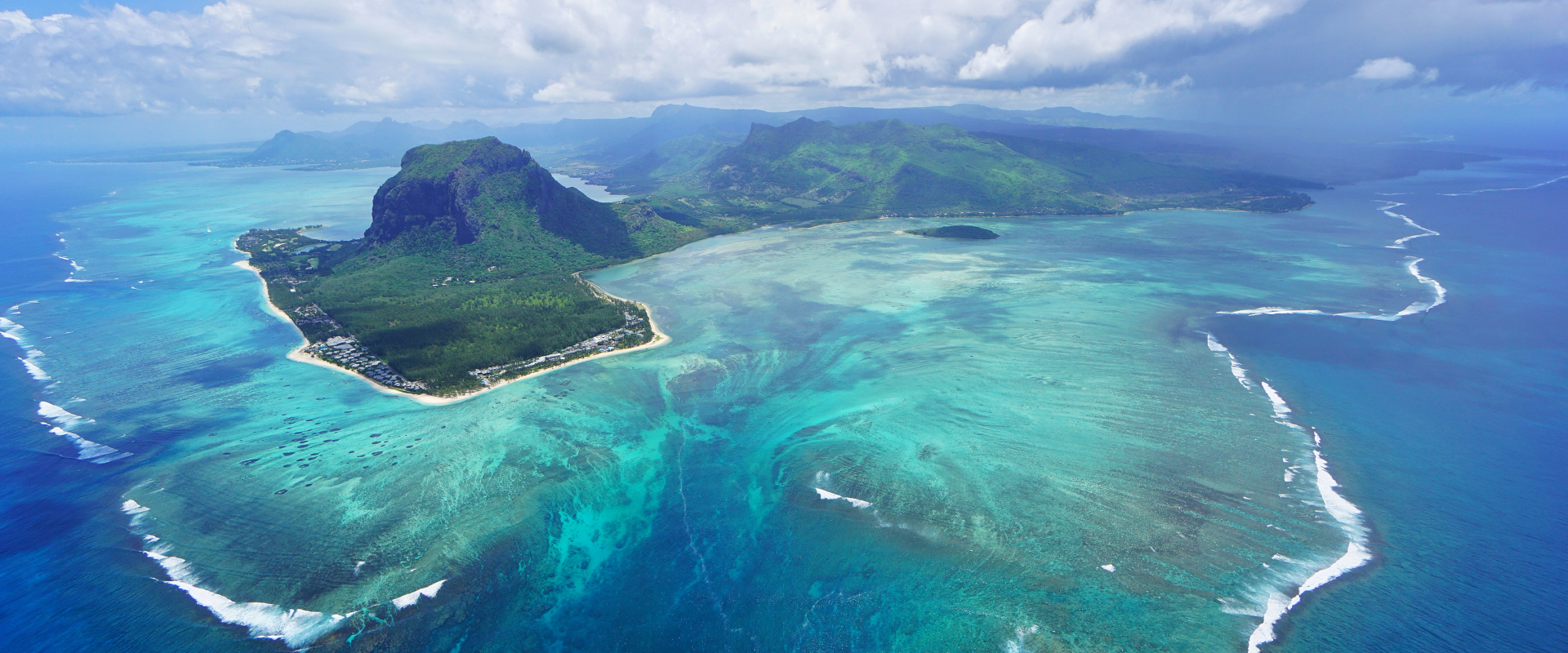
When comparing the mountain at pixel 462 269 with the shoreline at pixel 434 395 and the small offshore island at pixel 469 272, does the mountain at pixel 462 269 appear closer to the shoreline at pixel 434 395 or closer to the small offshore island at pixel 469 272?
the small offshore island at pixel 469 272

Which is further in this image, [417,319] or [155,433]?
[417,319]

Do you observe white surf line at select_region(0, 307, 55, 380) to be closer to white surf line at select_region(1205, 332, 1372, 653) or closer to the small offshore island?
the small offshore island

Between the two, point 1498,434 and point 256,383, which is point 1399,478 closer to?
point 1498,434

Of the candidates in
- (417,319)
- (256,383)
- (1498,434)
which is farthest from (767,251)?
(1498,434)

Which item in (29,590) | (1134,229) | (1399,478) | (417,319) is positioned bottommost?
(29,590)

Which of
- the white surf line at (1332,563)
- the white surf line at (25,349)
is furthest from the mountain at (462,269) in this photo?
the white surf line at (1332,563)

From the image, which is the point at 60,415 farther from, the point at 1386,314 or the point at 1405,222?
the point at 1405,222
